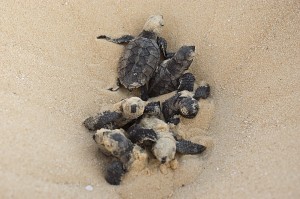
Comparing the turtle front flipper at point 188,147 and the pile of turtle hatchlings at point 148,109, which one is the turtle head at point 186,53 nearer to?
the pile of turtle hatchlings at point 148,109

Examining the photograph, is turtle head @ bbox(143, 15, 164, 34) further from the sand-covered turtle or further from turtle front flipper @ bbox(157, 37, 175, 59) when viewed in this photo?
the sand-covered turtle

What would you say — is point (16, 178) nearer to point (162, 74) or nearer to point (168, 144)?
point (168, 144)

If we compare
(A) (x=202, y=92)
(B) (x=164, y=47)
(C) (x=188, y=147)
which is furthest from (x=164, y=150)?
(B) (x=164, y=47)

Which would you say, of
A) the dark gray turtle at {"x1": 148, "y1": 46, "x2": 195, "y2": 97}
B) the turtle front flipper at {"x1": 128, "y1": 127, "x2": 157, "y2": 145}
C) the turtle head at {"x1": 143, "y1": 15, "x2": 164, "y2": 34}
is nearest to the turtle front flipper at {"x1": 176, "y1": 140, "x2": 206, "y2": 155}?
the turtle front flipper at {"x1": 128, "y1": 127, "x2": 157, "y2": 145}

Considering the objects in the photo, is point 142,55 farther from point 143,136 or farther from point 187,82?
point 143,136

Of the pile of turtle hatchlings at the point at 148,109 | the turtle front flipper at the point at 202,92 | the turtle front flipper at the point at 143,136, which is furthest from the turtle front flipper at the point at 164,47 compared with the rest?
the turtle front flipper at the point at 143,136
